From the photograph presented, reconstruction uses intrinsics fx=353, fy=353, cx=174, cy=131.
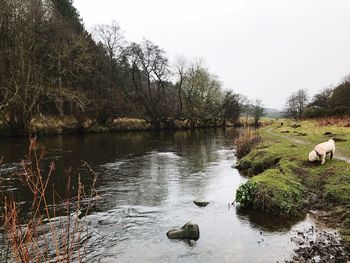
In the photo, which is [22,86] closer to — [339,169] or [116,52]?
[116,52]

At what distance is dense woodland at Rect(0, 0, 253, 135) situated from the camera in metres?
43.8

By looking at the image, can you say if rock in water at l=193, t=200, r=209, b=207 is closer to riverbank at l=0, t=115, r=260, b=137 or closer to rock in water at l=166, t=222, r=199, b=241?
rock in water at l=166, t=222, r=199, b=241

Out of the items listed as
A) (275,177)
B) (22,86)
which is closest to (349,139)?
(275,177)

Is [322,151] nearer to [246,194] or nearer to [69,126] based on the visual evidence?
[246,194]

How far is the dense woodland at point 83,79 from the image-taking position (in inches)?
1724

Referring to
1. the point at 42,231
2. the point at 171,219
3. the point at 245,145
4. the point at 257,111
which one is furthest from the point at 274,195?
the point at 257,111

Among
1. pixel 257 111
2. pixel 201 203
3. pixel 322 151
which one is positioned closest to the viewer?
pixel 201 203

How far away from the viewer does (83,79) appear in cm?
5681

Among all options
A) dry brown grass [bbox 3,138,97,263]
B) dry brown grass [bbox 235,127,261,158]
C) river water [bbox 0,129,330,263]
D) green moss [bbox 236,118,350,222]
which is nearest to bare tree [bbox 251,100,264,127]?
dry brown grass [bbox 235,127,261,158]

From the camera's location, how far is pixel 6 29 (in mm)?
43094

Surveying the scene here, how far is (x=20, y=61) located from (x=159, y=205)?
36.5m

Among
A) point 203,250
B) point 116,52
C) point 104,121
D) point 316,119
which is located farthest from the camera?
point 116,52

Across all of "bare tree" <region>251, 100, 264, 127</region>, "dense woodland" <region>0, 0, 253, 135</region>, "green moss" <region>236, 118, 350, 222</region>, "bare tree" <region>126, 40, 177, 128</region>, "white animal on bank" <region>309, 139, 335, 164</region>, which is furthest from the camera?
"bare tree" <region>251, 100, 264, 127</region>

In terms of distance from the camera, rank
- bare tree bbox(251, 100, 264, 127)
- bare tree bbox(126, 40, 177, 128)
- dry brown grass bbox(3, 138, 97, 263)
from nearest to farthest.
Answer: dry brown grass bbox(3, 138, 97, 263)
bare tree bbox(126, 40, 177, 128)
bare tree bbox(251, 100, 264, 127)
